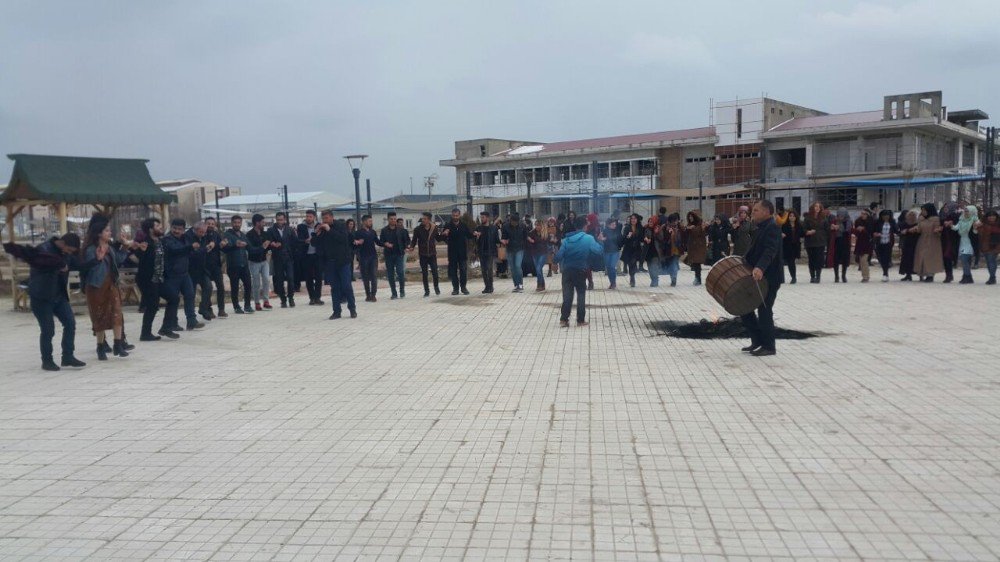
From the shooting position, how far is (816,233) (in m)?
15.7

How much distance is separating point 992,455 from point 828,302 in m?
8.24

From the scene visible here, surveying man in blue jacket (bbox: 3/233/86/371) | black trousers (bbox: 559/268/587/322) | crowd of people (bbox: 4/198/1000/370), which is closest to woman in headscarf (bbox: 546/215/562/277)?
crowd of people (bbox: 4/198/1000/370)

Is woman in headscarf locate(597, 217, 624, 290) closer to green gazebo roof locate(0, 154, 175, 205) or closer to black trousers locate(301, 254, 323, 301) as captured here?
black trousers locate(301, 254, 323, 301)

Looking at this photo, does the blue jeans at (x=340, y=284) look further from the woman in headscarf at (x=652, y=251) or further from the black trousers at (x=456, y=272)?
the woman in headscarf at (x=652, y=251)

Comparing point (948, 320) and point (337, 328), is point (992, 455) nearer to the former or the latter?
point (948, 320)

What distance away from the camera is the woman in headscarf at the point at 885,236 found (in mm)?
16273

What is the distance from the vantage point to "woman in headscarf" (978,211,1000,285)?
1438 centimetres

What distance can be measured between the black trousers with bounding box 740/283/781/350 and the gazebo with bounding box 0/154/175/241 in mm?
14774

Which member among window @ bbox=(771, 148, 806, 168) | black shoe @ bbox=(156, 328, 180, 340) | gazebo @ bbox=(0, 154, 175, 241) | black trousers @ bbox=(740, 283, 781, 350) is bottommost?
black shoe @ bbox=(156, 328, 180, 340)

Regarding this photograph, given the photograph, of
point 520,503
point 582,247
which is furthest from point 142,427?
point 582,247

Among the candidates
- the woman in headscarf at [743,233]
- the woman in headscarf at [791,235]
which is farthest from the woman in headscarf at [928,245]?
the woman in headscarf at [743,233]

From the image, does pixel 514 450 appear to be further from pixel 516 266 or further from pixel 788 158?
pixel 788 158

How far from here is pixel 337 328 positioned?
37.2 ft

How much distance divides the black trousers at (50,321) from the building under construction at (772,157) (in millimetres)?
28659
